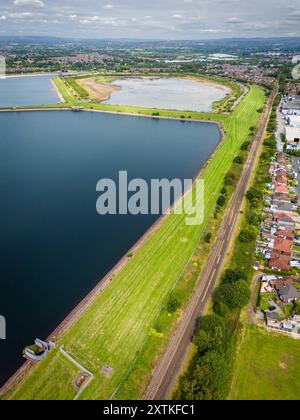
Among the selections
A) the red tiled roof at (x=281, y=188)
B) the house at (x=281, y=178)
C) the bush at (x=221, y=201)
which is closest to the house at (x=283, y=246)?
the bush at (x=221, y=201)

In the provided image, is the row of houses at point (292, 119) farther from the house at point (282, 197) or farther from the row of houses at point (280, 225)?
the house at point (282, 197)

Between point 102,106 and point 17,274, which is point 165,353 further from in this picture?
point 102,106

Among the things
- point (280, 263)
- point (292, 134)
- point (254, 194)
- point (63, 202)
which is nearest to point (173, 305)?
point (280, 263)

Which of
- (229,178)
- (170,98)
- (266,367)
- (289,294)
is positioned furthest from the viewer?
(170,98)

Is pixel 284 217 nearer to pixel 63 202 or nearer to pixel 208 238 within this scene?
pixel 208 238

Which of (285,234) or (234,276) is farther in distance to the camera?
(285,234)

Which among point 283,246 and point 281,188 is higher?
point 281,188

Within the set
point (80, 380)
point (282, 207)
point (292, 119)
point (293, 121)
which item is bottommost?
point (80, 380)
